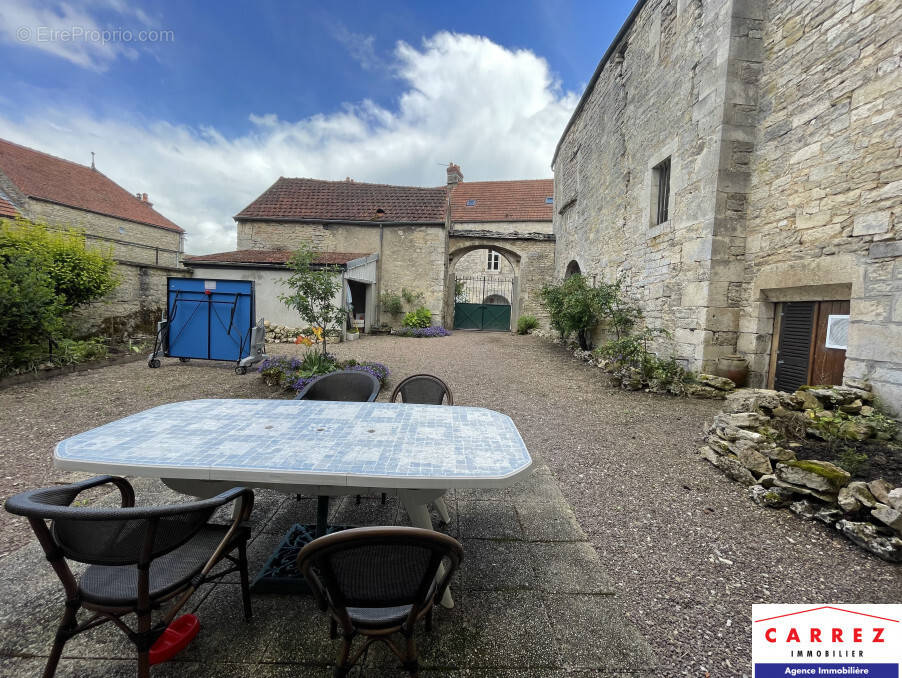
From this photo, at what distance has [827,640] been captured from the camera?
1.61 m

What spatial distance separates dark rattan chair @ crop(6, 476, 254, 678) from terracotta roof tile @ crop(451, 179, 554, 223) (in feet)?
73.7

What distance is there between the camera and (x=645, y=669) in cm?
146

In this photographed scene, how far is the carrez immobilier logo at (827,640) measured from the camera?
151 centimetres

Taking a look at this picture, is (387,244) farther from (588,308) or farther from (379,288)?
(588,308)

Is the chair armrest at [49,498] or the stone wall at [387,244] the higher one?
the stone wall at [387,244]

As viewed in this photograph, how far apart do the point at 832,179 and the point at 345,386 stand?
5854 mm

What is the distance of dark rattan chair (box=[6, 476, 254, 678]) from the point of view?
3.81 ft

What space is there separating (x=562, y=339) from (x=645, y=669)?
10.5 meters

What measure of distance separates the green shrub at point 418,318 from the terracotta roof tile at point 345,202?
3514mm

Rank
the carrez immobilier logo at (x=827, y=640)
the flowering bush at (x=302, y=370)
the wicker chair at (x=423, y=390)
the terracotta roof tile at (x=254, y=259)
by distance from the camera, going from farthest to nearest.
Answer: the terracotta roof tile at (x=254, y=259) < the flowering bush at (x=302, y=370) < the wicker chair at (x=423, y=390) < the carrez immobilier logo at (x=827, y=640)

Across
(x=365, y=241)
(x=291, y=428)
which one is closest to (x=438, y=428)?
(x=291, y=428)

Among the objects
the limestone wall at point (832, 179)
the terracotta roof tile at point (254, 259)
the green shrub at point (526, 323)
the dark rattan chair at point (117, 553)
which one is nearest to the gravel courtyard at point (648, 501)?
the dark rattan chair at point (117, 553)

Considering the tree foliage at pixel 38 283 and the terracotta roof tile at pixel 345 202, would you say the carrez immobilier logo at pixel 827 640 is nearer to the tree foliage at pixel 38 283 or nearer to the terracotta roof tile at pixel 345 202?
the tree foliage at pixel 38 283

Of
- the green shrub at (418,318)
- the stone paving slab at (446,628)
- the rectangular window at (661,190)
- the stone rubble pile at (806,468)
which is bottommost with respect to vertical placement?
the stone paving slab at (446,628)
